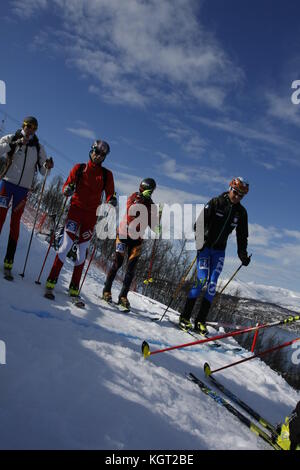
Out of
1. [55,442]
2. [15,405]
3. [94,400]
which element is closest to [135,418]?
[94,400]

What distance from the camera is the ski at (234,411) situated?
2.93m

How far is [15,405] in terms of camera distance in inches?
82.0

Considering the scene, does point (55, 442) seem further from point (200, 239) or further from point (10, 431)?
point (200, 239)

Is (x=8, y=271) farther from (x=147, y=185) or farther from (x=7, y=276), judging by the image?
(x=147, y=185)

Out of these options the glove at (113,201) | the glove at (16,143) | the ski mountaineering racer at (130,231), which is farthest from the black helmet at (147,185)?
the glove at (16,143)

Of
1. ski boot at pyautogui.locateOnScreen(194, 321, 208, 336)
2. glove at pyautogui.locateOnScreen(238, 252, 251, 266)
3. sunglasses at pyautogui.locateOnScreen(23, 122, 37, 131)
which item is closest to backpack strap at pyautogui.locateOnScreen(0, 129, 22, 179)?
sunglasses at pyautogui.locateOnScreen(23, 122, 37, 131)

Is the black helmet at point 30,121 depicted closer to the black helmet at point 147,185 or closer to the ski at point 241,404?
the black helmet at point 147,185

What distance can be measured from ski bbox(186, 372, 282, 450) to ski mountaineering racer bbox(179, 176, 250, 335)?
8.00 ft

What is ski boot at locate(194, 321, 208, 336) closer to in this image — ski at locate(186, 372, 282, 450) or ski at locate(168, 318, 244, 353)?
ski at locate(168, 318, 244, 353)

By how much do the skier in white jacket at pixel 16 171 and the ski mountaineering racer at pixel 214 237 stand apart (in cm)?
344

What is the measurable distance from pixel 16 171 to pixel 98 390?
400 cm

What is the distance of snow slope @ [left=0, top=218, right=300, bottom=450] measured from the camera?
206 centimetres

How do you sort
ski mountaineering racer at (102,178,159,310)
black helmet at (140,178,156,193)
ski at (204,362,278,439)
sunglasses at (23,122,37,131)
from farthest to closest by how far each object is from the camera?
1. black helmet at (140,178,156,193)
2. ski mountaineering racer at (102,178,159,310)
3. sunglasses at (23,122,37,131)
4. ski at (204,362,278,439)
